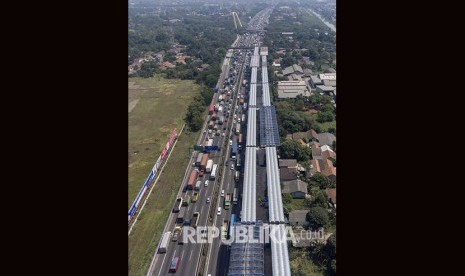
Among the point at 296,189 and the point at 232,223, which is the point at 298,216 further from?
the point at 232,223

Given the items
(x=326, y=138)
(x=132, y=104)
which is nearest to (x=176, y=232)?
(x=326, y=138)

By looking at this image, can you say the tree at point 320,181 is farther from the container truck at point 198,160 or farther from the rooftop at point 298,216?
the container truck at point 198,160

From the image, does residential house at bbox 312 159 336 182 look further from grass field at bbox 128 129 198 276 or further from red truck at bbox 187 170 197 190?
grass field at bbox 128 129 198 276

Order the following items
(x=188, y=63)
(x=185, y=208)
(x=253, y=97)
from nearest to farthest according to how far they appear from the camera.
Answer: (x=185, y=208)
(x=253, y=97)
(x=188, y=63)

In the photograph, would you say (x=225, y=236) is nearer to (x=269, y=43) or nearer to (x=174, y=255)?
(x=174, y=255)

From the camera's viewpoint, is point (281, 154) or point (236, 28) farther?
point (236, 28)
